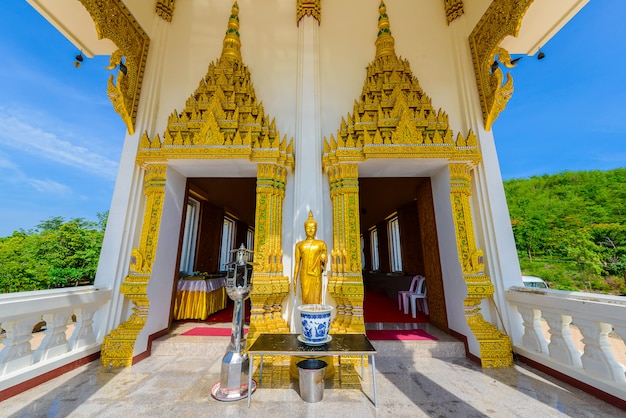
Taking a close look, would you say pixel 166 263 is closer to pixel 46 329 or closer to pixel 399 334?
pixel 46 329

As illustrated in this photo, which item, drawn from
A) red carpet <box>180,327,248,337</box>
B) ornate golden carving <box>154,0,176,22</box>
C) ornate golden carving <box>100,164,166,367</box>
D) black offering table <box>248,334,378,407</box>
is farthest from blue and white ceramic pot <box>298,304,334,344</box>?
ornate golden carving <box>154,0,176,22</box>

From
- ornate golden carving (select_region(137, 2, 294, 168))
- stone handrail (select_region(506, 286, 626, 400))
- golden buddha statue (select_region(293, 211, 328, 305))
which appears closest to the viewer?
stone handrail (select_region(506, 286, 626, 400))

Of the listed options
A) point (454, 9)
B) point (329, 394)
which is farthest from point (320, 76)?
point (329, 394)

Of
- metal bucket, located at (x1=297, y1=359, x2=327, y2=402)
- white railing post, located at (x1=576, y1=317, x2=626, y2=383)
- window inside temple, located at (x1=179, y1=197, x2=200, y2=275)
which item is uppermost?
window inside temple, located at (x1=179, y1=197, x2=200, y2=275)

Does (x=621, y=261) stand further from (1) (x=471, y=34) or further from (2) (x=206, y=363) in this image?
(2) (x=206, y=363)

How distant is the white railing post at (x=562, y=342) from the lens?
7.91 feet

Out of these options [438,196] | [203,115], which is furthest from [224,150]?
[438,196]

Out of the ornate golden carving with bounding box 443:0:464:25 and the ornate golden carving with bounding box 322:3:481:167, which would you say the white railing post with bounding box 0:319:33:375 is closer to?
the ornate golden carving with bounding box 322:3:481:167

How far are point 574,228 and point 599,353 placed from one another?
2170 centimetres

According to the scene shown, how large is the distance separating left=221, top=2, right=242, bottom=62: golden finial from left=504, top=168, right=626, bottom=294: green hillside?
65.8ft

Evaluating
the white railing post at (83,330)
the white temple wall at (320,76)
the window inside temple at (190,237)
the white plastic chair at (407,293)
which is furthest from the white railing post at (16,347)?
the white plastic chair at (407,293)

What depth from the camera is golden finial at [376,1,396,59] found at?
13.1 feet

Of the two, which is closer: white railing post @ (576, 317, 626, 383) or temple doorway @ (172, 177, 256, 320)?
white railing post @ (576, 317, 626, 383)

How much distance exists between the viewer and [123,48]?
12.0 ft
